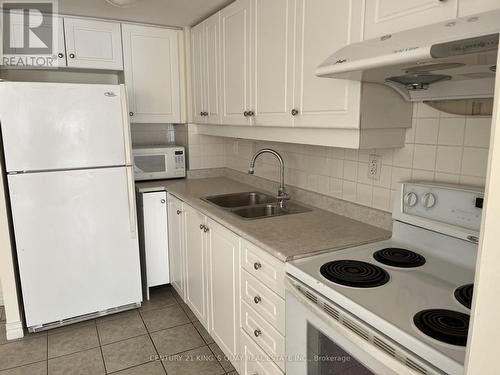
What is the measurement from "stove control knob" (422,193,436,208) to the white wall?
0.11m

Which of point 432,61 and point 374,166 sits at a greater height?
point 432,61

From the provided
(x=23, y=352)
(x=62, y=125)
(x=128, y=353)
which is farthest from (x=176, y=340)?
(x=62, y=125)

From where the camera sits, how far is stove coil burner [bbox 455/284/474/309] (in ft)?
3.47

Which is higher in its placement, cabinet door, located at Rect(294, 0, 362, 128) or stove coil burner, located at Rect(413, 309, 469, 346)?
cabinet door, located at Rect(294, 0, 362, 128)

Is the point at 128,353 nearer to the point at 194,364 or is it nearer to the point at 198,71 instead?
the point at 194,364

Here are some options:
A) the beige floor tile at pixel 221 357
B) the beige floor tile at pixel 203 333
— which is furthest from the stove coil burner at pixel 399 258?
the beige floor tile at pixel 203 333

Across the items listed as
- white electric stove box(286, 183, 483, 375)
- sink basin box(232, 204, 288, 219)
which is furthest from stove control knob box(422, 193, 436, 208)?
sink basin box(232, 204, 288, 219)

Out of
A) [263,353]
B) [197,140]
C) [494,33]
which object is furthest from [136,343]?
[494,33]

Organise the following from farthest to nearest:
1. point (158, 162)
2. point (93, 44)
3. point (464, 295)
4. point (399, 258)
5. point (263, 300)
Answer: point (158, 162), point (93, 44), point (263, 300), point (399, 258), point (464, 295)

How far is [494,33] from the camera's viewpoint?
81 centimetres

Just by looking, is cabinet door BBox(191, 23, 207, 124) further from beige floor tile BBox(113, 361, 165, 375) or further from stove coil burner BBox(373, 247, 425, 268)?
stove coil burner BBox(373, 247, 425, 268)

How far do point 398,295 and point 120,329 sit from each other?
6.72ft

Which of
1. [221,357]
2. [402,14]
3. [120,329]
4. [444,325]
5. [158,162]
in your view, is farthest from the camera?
[158,162]

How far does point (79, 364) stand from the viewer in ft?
7.08
